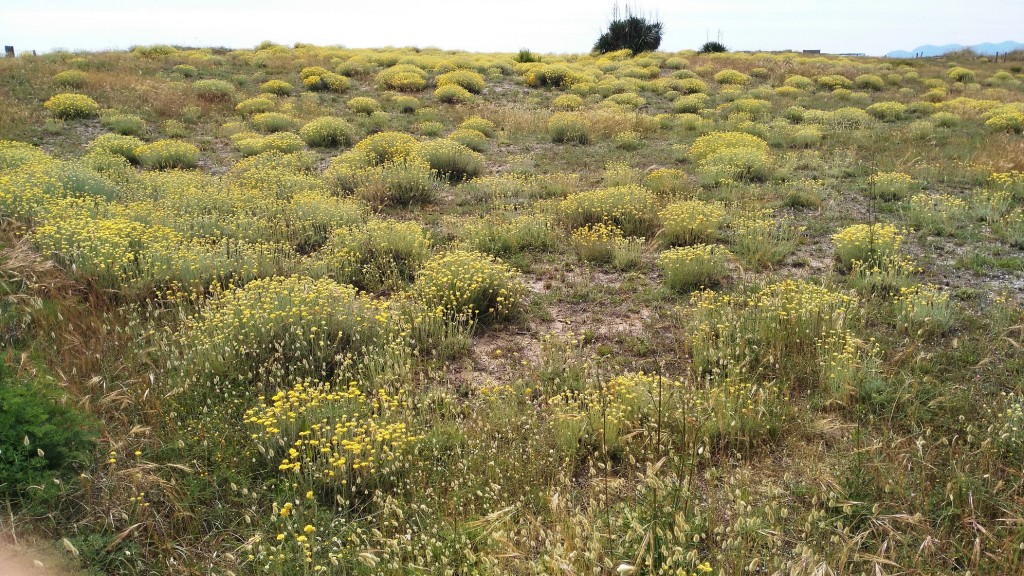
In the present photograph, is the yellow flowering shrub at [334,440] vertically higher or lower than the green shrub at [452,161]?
lower

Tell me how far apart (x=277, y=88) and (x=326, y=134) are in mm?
8336

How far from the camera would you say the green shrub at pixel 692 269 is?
738 cm

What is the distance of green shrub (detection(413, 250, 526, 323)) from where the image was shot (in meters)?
6.69

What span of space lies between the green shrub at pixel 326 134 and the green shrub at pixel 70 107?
6.24m

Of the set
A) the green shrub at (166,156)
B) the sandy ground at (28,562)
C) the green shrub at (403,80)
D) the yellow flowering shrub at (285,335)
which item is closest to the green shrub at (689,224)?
the yellow flowering shrub at (285,335)

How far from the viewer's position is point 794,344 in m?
5.56

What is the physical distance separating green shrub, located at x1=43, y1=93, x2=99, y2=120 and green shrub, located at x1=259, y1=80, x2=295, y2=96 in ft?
19.5

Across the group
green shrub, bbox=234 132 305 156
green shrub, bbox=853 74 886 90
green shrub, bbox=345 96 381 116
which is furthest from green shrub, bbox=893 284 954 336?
green shrub, bbox=853 74 886 90

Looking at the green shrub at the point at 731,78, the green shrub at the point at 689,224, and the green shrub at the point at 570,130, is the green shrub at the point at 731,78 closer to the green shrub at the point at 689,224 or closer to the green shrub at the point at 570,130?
the green shrub at the point at 570,130

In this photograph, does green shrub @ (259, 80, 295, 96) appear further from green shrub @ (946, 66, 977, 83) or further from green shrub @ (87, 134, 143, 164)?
green shrub @ (946, 66, 977, 83)

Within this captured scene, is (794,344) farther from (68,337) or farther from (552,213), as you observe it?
(68,337)

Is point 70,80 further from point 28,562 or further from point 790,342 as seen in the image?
point 790,342

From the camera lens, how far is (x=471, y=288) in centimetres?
669

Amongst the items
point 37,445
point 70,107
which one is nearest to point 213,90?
point 70,107
